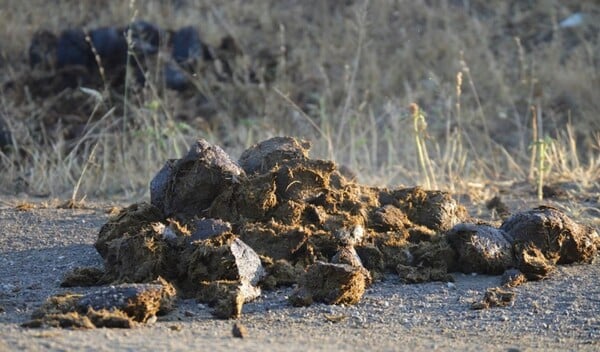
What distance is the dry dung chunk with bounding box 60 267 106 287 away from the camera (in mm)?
4543

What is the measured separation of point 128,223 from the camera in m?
4.88

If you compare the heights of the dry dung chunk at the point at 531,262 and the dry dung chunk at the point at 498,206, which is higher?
the dry dung chunk at the point at 498,206

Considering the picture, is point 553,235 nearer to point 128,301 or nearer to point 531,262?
point 531,262

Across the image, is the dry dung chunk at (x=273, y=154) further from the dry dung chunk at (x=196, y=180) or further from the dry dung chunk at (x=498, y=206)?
the dry dung chunk at (x=498, y=206)

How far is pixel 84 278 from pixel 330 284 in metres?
1.18

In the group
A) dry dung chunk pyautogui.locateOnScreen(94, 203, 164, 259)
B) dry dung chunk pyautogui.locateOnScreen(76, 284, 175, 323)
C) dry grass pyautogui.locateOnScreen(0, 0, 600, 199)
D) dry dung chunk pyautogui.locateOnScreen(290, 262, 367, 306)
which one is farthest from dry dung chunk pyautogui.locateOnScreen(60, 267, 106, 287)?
dry grass pyautogui.locateOnScreen(0, 0, 600, 199)

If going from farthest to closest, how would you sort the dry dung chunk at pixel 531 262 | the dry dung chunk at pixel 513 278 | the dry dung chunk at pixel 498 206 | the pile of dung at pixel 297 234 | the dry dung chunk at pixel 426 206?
the dry dung chunk at pixel 498 206 → the dry dung chunk at pixel 426 206 → the dry dung chunk at pixel 531 262 → the dry dung chunk at pixel 513 278 → the pile of dung at pixel 297 234

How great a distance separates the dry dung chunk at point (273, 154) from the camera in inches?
201

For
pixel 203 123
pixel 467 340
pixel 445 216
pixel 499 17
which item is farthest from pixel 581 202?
pixel 499 17

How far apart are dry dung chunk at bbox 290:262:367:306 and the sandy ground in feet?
0.18

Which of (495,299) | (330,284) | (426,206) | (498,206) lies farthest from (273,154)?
(498,206)

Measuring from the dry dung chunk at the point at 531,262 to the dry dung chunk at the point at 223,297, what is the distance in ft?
4.98

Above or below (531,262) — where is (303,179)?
above

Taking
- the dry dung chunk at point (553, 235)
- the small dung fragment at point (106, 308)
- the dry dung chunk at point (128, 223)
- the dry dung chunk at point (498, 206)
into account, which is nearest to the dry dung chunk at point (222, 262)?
the small dung fragment at point (106, 308)
